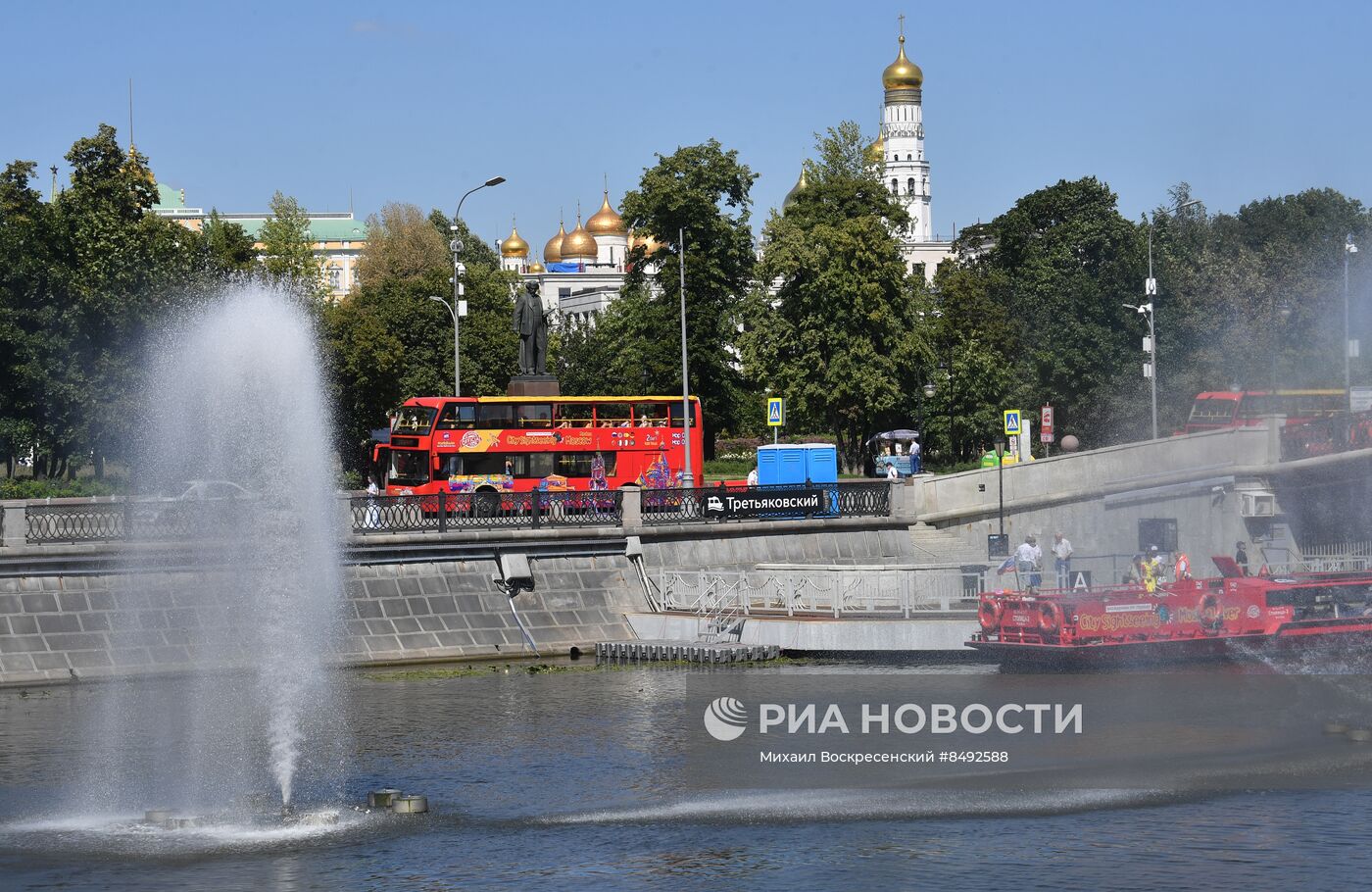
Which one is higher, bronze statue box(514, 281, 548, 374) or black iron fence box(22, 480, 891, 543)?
bronze statue box(514, 281, 548, 374)

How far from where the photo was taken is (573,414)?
50.7 m

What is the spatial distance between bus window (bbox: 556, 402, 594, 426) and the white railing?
32.7 feet

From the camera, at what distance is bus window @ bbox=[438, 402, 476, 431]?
48.5 meters

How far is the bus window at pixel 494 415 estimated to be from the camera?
48.9 m

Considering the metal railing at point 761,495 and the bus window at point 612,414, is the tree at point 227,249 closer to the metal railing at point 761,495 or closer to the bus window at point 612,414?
the bus window at point 612,414

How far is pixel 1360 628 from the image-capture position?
34.5 metres

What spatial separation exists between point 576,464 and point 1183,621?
818 inches

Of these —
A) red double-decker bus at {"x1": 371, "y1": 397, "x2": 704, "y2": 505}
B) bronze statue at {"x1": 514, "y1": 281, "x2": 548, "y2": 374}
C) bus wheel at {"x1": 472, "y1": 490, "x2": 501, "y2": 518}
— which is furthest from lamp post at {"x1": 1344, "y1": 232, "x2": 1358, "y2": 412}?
bus wheel at {"x1": 472, "y1": 490, "x2": 501, "y2": 518}

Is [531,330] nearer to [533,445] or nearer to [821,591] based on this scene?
[533,445]

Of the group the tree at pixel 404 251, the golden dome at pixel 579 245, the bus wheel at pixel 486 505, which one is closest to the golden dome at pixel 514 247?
the golden dome at pixel 579 245

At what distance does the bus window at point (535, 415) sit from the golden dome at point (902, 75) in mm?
127829

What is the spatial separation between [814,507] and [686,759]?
1983cm

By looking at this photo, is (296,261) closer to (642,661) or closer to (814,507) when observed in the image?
(814,507)

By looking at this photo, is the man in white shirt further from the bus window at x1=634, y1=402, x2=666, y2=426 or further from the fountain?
the fountain
